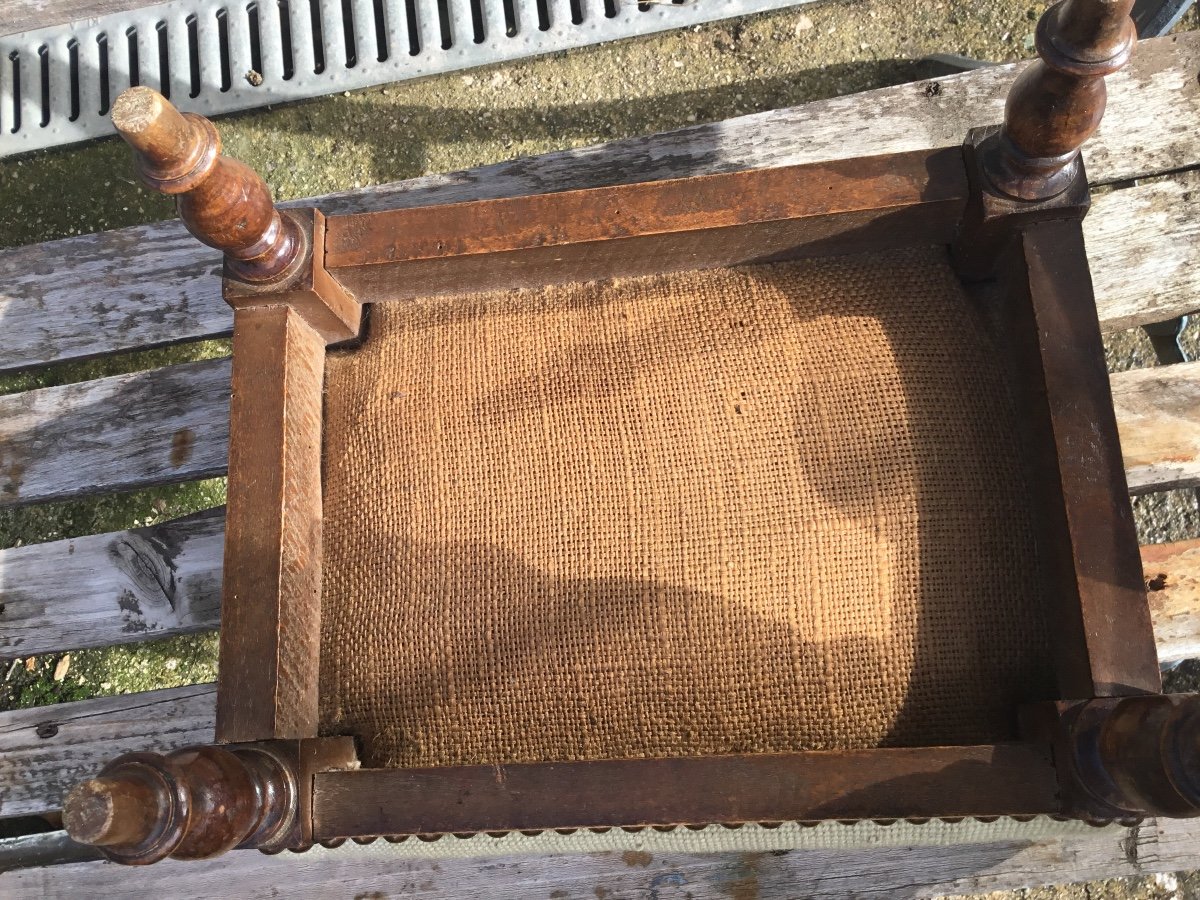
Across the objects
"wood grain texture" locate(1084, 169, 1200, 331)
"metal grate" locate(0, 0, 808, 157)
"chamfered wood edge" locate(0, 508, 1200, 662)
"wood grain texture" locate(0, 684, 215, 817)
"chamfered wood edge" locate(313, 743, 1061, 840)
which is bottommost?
"chamfered wood edge" locate(313, 743, 1061, 840)

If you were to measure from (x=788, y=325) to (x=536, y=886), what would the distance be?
3.26 feet

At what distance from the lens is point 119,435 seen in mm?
1533

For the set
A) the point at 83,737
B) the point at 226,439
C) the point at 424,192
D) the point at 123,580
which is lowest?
the point at 83,737

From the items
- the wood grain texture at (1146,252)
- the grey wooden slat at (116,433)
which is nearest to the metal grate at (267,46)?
the grey wooden slat at (116,433)

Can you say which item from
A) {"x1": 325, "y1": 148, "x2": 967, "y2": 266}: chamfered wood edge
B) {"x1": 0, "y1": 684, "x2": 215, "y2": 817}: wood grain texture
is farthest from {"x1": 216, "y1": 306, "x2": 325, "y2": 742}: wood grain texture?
{"x1": 0, "y1": 684, "x2": 215, "y2": 817}: wood grain texture

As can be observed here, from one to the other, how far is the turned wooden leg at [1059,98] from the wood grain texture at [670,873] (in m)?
1.01

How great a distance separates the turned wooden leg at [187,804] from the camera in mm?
733

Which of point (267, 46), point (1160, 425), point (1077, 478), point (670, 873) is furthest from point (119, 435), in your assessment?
point (1160, 425)

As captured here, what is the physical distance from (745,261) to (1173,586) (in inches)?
32.1

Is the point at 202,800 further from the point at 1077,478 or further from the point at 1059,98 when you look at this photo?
the point at 1059,98

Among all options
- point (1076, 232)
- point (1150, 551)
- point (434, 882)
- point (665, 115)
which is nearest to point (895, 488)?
point (1076, 232)

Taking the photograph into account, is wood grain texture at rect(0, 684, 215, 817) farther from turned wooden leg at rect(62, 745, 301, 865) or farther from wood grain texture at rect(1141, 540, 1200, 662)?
wood grain texture at rect(1141, 540, 1200, 662)

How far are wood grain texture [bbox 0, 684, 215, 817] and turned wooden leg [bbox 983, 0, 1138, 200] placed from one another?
4.80ft

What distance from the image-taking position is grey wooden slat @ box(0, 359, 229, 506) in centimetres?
151
